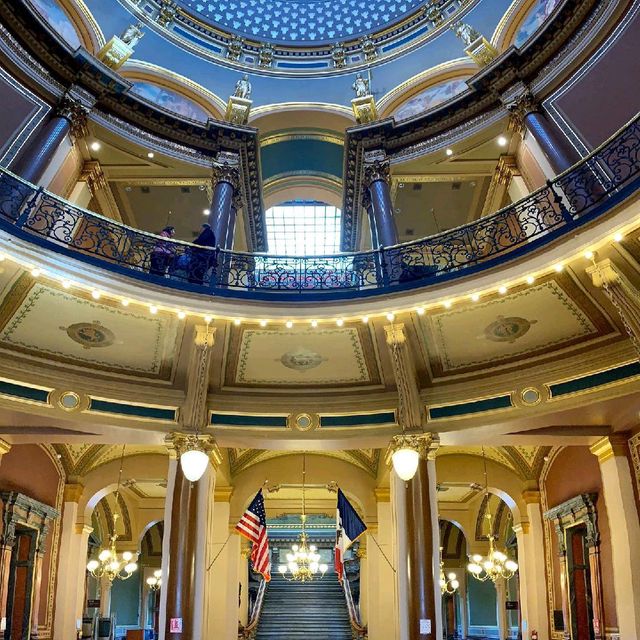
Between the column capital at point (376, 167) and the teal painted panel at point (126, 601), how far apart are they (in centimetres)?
1650

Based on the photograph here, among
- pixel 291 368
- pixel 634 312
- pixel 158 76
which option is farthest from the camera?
pixel 158 76

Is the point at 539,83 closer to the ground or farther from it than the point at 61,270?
farther from it

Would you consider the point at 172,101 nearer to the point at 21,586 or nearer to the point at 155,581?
the point at 21,586

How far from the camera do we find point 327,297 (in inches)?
343

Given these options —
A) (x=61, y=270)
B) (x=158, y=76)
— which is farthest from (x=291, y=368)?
(x=158, y=76)

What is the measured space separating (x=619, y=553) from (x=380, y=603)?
5.75 metres

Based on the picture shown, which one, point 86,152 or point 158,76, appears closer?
point 86,152

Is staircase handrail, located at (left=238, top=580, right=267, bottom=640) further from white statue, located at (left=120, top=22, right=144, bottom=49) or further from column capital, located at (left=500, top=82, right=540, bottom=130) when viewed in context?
white statue, located at (left=120, top=22, right=144, bottom=49)

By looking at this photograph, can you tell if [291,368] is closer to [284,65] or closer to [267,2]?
[284,65]

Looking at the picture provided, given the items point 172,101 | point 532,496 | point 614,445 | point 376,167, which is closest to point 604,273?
point 614,445

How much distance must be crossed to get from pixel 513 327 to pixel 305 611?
14778mm

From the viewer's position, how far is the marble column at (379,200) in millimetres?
11828

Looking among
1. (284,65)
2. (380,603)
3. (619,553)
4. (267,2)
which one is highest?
(267,2)

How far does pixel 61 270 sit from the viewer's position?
7.51m
